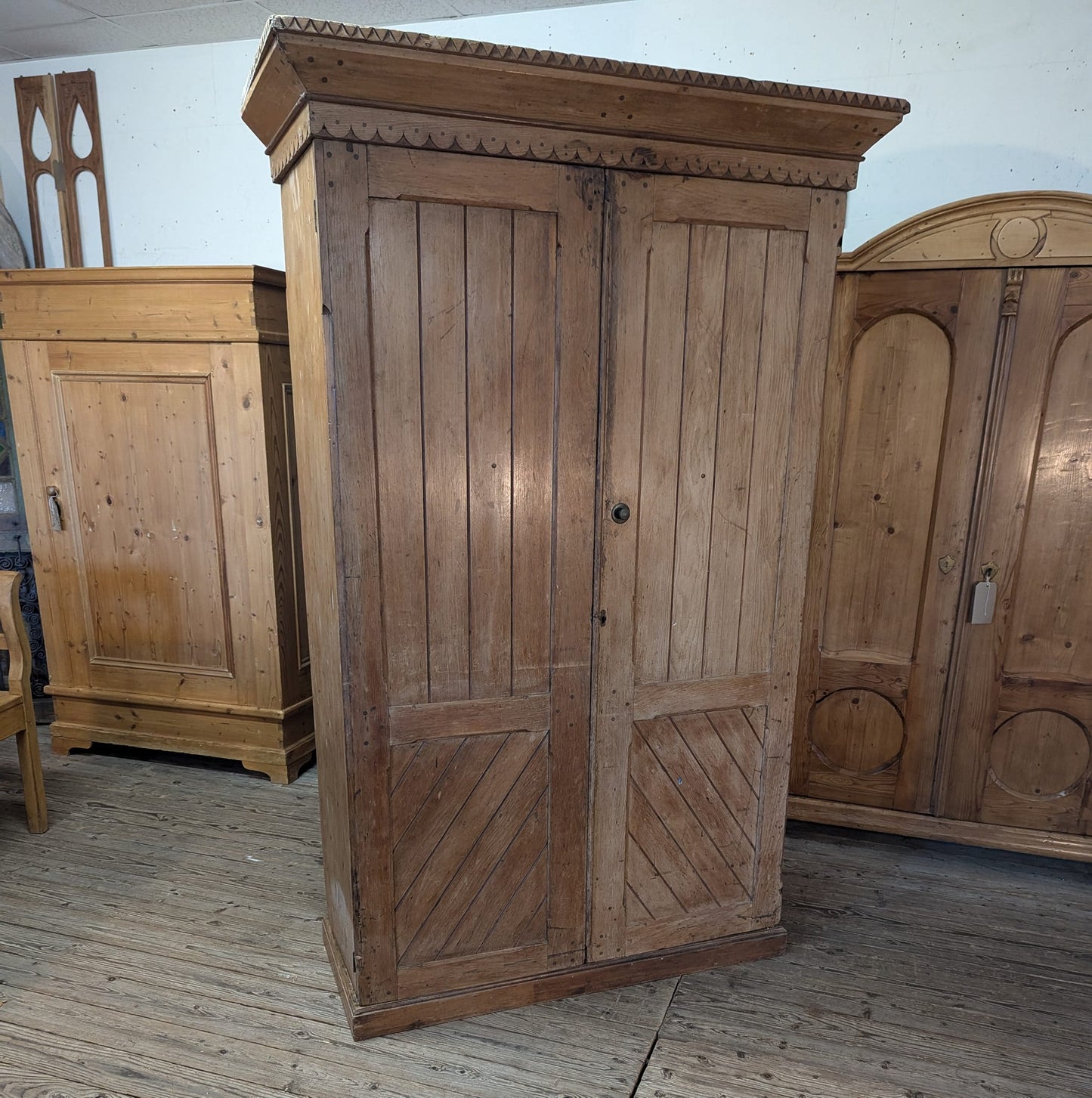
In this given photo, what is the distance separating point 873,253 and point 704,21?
132 centimetres

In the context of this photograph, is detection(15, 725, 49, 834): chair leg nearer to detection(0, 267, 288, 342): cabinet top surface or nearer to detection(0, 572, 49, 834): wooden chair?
detection(0, 572, 49, 834): wooden chair

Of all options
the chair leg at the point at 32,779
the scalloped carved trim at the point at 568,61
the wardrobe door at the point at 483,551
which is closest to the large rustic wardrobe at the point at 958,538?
the scalloped carved trim at the point at 568,61

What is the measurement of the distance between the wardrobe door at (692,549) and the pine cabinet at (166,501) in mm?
1802

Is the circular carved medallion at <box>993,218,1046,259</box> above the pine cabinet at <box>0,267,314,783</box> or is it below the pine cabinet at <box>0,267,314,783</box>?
above

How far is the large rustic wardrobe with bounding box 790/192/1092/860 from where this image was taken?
2.35m

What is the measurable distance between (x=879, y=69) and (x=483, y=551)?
2566 millimetres

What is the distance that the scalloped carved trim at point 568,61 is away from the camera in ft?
4.49

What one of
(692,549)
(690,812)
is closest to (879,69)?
(692,549)

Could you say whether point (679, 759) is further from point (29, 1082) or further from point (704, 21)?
point (704, 21)

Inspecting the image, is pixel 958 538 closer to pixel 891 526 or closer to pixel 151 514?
pixel 891 526

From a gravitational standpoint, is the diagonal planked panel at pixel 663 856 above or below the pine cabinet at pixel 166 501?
below

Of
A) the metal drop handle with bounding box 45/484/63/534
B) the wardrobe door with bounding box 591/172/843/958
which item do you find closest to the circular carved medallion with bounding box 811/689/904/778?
the wardrobe door with bounding box 591/172/843/958

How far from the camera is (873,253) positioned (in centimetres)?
242

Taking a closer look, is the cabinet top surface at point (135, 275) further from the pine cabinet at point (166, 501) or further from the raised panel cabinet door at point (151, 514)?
the raised panel cabinet door at point (151, 514)
